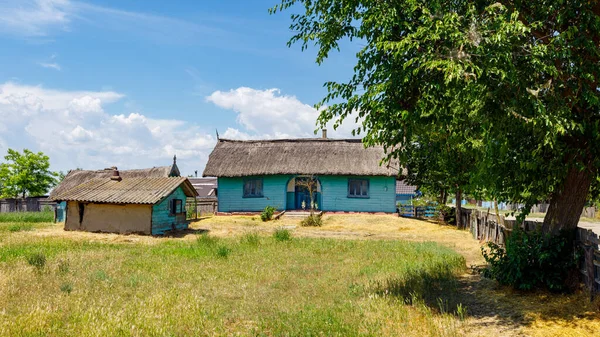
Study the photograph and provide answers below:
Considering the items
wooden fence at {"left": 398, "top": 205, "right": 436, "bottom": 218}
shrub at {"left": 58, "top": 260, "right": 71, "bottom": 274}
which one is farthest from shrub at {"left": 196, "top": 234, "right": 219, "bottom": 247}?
wooden fence at {"left": 398, "top": 205, "right": 436, "bottom": 218}

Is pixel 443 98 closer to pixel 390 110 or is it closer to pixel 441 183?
pixel 390 110

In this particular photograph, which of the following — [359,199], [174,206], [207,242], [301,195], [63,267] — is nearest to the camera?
[63,267]

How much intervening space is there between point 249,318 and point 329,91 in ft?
13.7

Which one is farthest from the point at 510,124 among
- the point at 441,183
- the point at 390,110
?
the point at 441,183

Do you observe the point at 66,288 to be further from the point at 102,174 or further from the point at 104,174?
the point at 102,174

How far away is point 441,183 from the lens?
25156 mm

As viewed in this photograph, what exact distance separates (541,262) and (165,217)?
16638 mm

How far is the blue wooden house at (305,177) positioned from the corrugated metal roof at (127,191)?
8195 millimetres

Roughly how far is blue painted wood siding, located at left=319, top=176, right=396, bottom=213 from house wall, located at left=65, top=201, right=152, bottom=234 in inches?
520

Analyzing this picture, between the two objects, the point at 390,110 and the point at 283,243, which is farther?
the point at 283,243

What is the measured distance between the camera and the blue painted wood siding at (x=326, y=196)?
97.1 ft

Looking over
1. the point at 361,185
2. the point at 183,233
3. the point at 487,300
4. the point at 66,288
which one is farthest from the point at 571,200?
the point at 361,185

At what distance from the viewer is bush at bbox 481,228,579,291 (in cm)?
812

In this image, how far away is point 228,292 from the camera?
8.66m
